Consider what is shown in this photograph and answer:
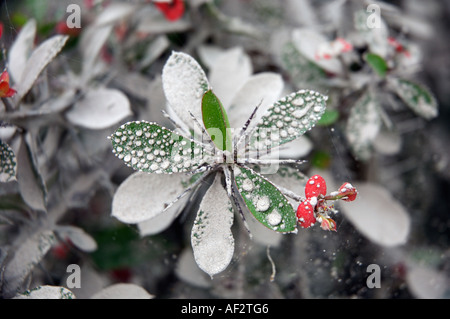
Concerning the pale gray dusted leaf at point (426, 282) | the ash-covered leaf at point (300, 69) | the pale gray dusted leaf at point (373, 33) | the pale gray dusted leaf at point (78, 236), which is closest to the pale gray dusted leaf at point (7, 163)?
the pale gray dusted leaf at point (78, 236)

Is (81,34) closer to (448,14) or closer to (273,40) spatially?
(273,40)

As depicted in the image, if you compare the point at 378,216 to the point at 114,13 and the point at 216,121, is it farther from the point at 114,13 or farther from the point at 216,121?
the point at 114,13

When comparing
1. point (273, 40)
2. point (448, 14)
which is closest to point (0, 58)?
point (273, 40)

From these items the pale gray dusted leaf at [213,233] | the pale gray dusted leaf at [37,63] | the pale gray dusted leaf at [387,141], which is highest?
the pale gray dusted leaf at [37,63]

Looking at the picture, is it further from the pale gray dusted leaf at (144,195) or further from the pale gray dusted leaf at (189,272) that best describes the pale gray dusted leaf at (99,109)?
the pale gray dusted leaf at (189,272)

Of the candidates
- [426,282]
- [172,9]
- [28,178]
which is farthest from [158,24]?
[426,282]
